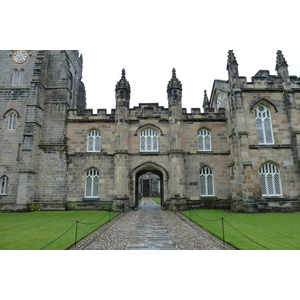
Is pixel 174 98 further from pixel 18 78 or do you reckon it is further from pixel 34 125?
pixel 18 78

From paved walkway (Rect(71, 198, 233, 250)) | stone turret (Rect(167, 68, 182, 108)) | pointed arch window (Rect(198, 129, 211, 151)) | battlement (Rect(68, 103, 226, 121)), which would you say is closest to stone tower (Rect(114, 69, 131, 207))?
battlement (Rect(68, 103, 226, 121))

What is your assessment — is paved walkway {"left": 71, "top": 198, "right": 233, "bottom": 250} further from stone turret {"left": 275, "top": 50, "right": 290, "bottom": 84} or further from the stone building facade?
stone turret {"left": 275, "top": 50, "right": 290, "bottom": 84}

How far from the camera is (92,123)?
2203cm

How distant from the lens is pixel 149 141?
21922mm

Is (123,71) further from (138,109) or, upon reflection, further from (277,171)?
(277,171)

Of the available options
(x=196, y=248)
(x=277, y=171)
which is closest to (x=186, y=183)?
(x=277, y=171)

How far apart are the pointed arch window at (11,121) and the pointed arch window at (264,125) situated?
24003 mm

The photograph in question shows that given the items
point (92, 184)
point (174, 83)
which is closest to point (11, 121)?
point (92, 184)

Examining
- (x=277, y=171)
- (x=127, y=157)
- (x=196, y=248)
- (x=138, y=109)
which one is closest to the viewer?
(x=196, y=248)

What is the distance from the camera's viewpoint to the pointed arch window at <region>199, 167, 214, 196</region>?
824 inches

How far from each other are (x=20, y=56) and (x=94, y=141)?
12.9 metres

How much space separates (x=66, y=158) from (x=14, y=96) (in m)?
8.83

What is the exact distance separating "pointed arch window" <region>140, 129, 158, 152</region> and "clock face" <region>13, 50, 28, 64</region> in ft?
51.1

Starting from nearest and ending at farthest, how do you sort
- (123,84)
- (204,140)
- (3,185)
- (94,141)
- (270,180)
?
(270,180), (3,185), (123,84), (94,141), (204,140)
